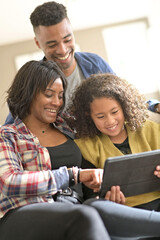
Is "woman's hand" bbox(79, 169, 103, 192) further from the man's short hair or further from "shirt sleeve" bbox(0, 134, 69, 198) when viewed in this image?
the man's short hair

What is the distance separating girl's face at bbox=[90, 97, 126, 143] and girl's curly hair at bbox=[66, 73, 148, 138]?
0.03 m

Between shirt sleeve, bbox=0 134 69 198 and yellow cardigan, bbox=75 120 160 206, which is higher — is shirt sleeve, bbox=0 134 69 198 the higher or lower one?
the higher one

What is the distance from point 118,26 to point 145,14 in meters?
0.58

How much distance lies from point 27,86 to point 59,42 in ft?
1.86

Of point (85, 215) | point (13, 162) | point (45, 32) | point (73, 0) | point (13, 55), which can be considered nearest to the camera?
point (85, 215)

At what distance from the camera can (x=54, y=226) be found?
0.98 meters

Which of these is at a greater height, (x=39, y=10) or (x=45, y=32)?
(x=39, y=10)

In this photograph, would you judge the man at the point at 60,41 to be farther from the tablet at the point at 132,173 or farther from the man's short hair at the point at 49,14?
the tablet at the point at 132,173

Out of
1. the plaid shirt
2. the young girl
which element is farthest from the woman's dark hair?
the young girl

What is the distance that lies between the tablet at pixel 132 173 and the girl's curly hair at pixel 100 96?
12.9 inches

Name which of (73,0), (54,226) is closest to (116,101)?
(54,226)

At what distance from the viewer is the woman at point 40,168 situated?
0.98 m

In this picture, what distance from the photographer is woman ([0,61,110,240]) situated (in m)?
0.98

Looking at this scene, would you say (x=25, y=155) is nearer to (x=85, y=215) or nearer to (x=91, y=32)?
(x=85, y=215)
